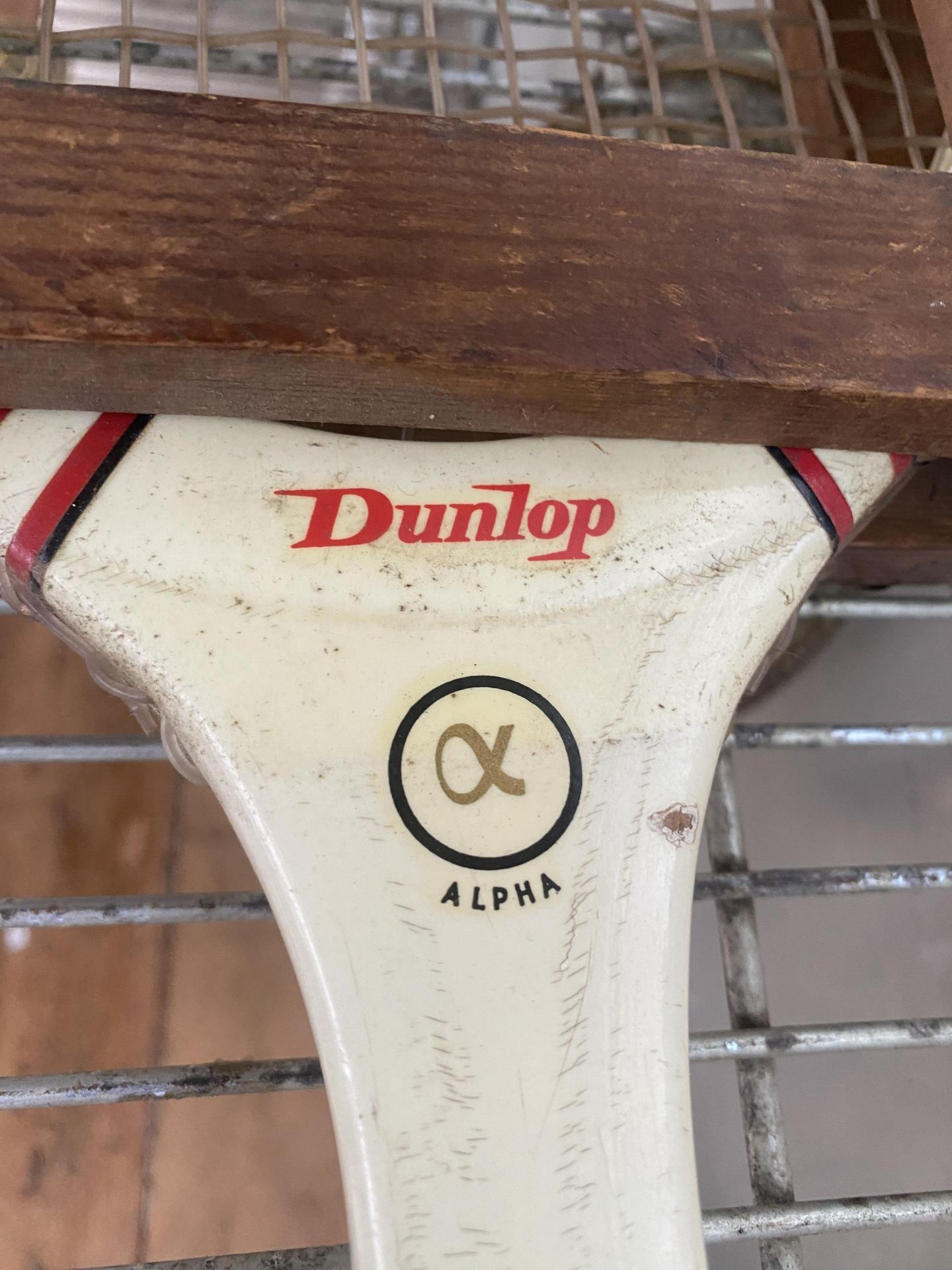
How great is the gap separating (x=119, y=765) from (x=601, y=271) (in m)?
0.77

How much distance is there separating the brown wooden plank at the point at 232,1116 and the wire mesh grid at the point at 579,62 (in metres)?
0.67

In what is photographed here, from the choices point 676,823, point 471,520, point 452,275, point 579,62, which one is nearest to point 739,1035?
point 676,823

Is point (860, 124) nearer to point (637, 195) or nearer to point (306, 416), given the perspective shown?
point (637, 195)

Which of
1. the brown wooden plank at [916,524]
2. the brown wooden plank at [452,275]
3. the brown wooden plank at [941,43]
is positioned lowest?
the brown wooden plank at [452,275]

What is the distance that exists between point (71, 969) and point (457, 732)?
0.66m

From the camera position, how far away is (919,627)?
1255 millimetres

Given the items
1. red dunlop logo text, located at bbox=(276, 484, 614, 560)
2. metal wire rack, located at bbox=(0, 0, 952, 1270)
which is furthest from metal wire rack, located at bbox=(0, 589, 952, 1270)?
red dunlop logo text, located at bbox=(276, 484, 614, 560)

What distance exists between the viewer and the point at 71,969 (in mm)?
950

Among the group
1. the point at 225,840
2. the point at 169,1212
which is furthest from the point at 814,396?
the point at 169,1212

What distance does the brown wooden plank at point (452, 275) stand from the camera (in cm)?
41

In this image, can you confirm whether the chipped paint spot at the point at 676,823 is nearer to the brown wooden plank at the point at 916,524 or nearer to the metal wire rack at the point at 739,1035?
the metal wire rack at the point at 739,1035

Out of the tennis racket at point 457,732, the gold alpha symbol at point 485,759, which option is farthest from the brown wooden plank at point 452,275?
the gold alpha symbol at point 485,759

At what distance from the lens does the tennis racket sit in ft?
1.40

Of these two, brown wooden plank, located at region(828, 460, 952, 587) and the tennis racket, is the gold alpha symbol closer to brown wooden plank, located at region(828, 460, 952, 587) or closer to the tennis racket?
the tennis racket
